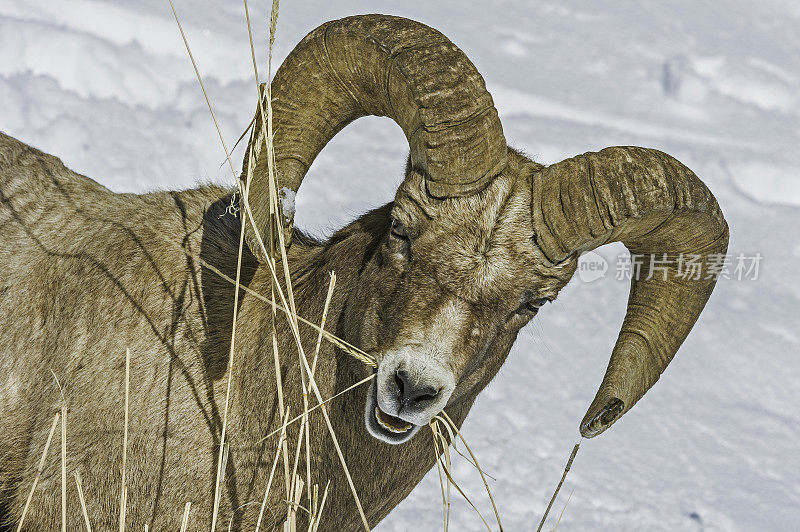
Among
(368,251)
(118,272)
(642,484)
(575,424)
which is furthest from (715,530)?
(118,272)

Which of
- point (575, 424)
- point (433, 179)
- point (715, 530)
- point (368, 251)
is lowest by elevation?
point (715, 530)

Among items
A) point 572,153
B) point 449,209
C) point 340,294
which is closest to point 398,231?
point 449,209

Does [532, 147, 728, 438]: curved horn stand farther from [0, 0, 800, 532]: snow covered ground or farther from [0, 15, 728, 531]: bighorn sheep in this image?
[0, 0, 800, 532]: snow covered ground

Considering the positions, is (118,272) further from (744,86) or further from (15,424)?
(744,86)

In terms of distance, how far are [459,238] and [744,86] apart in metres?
12.3

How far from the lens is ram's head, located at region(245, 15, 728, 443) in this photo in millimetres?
Answer: 3480

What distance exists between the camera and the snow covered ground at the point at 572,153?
700cm

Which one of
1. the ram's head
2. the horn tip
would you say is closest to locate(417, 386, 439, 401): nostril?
the ram's head

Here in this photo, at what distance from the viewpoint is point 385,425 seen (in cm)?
351

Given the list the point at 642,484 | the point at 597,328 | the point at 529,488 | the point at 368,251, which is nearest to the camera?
the point at 368,251

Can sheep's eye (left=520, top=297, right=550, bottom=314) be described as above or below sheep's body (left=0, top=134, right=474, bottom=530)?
above

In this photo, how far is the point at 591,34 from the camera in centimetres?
1470

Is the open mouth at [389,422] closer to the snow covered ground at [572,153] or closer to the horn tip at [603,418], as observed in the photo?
the horn tip at [603,418]

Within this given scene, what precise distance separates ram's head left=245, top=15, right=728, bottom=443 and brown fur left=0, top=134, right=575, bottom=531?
1 centimetres
